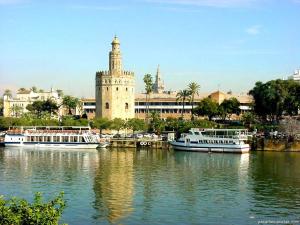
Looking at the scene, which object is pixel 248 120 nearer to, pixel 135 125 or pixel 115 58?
pixel 135 125

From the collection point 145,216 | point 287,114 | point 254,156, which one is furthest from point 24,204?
point 287,114

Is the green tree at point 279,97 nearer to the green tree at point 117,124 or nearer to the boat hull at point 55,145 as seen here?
the green tree at point 117,124

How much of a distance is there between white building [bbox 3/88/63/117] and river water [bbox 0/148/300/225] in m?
72.0

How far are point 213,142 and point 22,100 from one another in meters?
85.3

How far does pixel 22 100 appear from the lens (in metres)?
155

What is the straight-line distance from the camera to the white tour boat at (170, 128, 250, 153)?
8050 cm

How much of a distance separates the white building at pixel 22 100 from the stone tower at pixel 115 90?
1495 inches

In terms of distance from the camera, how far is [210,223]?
33.4 m

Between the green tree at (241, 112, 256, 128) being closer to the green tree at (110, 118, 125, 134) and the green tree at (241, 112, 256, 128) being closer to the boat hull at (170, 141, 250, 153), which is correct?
the boat hull at (170, 141, 250, 153)

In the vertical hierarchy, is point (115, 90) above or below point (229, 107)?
above

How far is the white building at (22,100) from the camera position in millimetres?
145975

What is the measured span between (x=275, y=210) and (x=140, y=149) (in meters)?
51.7

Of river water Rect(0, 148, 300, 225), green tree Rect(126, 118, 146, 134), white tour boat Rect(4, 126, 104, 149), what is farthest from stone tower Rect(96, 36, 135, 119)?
river water Rect(0, 148, 300, 225)

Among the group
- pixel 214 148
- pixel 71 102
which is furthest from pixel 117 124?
pixel 214 148
